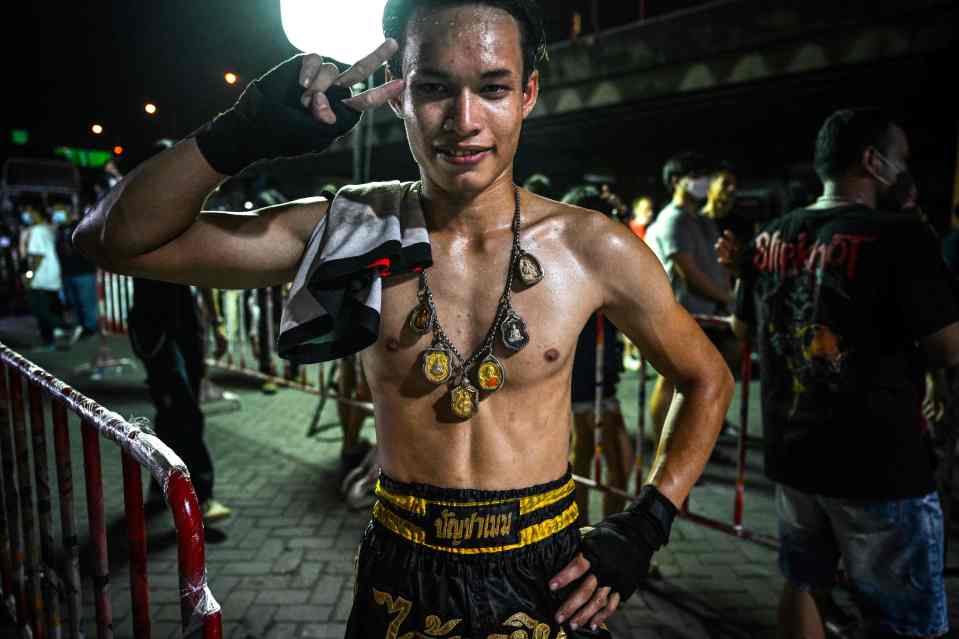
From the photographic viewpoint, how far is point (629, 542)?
1.54m

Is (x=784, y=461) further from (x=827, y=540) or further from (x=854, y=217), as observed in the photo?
(x=854, y=217)

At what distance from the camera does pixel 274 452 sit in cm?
573

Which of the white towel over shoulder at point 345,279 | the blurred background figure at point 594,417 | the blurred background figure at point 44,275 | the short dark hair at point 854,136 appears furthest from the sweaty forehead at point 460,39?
the blurred background figure at point 44,275

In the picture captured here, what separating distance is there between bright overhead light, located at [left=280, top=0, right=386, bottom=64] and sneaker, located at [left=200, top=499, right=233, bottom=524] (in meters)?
3.13

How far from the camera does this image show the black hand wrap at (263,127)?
1.34 meters

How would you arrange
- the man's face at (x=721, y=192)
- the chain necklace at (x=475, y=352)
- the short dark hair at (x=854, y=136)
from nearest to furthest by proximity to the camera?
the chain necklace at (x=475, y=352), the short dark hair at (x=854, y=136), the man's face at (x=721, y=192)

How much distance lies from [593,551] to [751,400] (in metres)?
6.74

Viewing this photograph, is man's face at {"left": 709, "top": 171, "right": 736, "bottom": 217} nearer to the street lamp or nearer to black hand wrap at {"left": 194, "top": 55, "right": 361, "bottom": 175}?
the street lamp

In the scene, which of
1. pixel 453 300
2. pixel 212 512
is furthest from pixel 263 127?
pixel 212 512

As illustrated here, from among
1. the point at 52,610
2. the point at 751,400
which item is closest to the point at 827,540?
the point at 52,610

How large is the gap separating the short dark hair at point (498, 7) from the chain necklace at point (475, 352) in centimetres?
55

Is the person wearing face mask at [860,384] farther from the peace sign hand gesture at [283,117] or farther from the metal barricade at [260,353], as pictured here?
the metal barricade at [260,353]

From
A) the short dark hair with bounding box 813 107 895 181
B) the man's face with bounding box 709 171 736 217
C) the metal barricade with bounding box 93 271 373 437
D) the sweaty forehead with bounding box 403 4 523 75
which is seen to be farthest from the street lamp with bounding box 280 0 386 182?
the man's face with bounding box 709 171 736 217

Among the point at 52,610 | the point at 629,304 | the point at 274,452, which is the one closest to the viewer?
the point at 629,304
